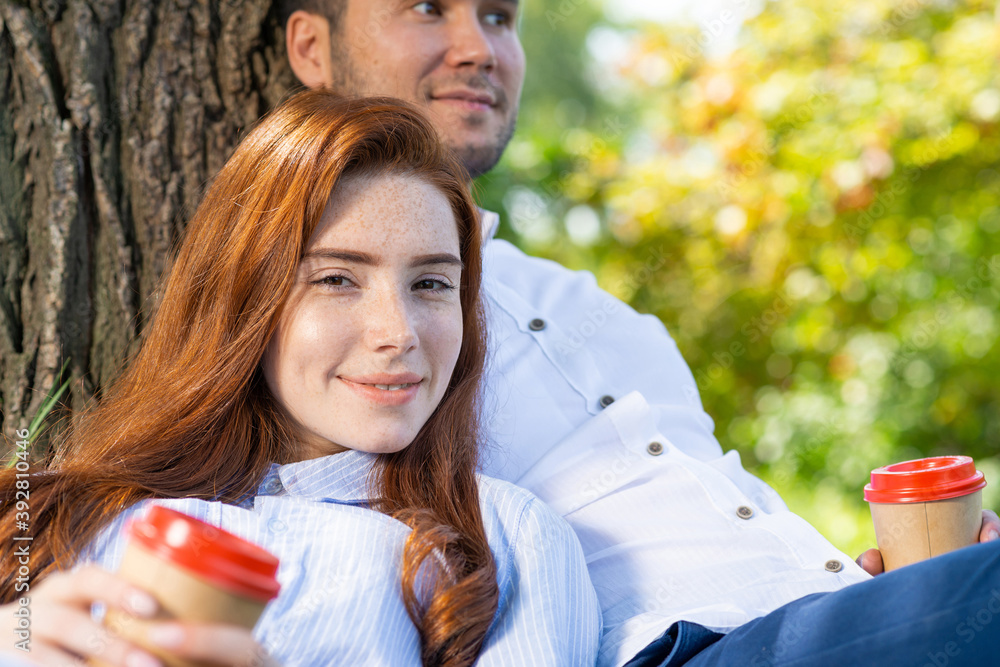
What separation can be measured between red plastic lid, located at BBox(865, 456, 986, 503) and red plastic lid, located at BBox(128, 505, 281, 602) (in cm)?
130

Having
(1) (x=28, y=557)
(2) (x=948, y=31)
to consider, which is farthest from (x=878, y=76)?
(1) (x=28, y=557)

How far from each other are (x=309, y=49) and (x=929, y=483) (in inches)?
72.5

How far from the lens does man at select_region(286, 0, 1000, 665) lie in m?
1.48

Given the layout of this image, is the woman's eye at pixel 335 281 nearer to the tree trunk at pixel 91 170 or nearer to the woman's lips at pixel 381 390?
the woman's lips at pixel 381 390

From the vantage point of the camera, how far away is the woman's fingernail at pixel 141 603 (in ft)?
3.16

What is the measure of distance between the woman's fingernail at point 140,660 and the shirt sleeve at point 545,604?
0.68 m

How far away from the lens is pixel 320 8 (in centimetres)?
240

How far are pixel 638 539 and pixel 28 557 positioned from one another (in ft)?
3.85

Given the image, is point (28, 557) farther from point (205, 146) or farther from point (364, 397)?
point (205, 146)

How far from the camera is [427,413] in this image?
174cm

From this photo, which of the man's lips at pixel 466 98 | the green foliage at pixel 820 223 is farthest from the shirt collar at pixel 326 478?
the green foliage at pixel 820 223

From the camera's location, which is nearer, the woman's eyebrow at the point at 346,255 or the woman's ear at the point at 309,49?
the woman's eyebrow at the point at 346,255

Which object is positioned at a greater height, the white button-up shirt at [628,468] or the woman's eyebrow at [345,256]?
the woman's eyebrow at [345,256]

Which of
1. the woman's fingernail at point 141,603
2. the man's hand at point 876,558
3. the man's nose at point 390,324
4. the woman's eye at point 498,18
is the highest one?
the woman's eye at point 498,18
